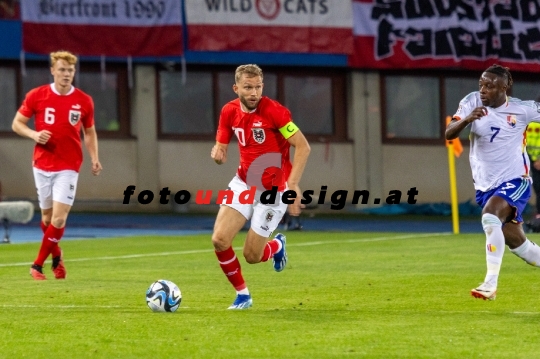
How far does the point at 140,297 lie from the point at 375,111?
19.6 meters

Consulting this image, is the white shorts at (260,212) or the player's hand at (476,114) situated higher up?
the player's hand at (476,114)

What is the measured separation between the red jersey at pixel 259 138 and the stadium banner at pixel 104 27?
1787 cm

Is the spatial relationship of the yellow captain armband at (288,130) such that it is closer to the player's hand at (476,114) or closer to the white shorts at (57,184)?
the player's hand at (476,114)

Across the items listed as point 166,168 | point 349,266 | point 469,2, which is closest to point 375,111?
point 469,2

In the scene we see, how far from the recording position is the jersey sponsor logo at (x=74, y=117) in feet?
46.4

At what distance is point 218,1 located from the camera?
28.6 m

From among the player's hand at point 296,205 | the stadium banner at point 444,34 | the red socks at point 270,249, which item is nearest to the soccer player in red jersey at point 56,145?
the red socks at point 270,249

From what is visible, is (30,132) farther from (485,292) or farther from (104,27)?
(104,27)

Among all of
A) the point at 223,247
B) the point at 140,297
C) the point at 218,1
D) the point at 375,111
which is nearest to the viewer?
the point at 223,247

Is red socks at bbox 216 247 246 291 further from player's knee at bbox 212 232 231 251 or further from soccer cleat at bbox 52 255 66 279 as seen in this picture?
soccer cleat at bbox 52 255 66 279

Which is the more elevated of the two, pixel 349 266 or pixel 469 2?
pixel 469 2

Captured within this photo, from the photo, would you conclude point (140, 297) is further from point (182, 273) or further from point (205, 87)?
point (205, 87)

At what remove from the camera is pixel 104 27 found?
2819cm

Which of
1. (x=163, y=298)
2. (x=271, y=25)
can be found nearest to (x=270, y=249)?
(x=163, y=298)
